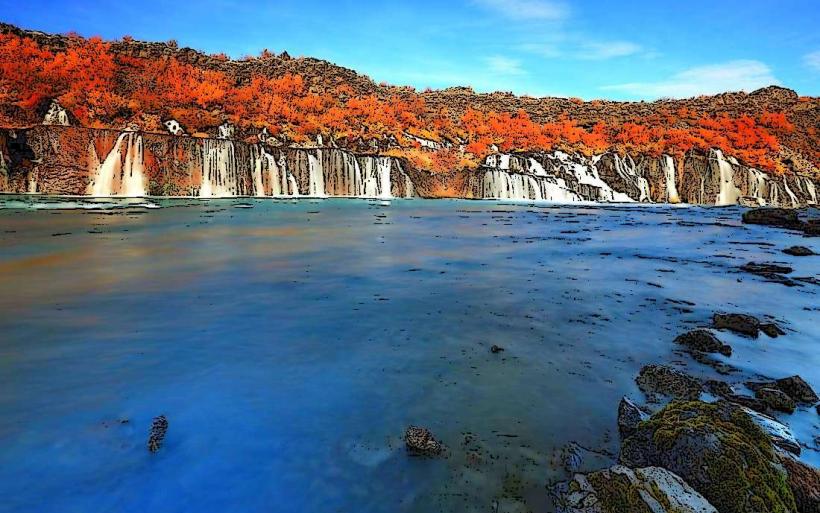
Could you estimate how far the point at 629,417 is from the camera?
3.22m

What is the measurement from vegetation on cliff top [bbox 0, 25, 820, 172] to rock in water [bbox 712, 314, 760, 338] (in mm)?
32871

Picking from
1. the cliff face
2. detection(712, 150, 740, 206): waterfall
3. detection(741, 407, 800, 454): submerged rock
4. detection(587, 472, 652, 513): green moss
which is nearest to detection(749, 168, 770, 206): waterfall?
the cliff face

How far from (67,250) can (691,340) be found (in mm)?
11334

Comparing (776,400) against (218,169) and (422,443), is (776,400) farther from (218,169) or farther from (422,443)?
(218,169)

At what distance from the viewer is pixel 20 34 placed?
4191 centimetres

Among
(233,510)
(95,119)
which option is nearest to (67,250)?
(233,510)

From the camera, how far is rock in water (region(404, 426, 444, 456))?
2.95 m

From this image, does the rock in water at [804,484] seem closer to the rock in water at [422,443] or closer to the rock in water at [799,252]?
the rock in water at [422,443]

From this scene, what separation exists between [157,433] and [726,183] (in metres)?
47.2

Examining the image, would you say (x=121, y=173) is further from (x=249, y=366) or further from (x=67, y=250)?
(x=249, y=366)

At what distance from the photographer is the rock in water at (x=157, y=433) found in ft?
9.66

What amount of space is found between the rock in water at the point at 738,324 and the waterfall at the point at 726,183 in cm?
4092

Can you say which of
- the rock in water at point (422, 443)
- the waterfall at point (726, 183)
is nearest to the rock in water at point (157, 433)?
the rock in water at point (422, 443)

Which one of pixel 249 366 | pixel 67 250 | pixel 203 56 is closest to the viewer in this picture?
pixel 249 366
